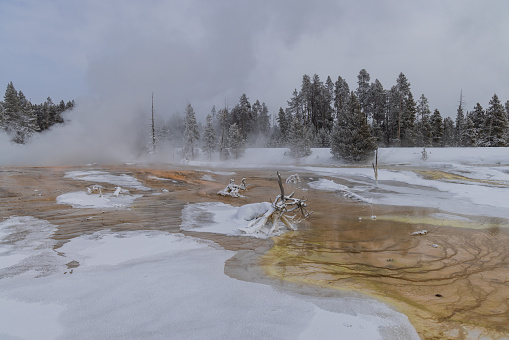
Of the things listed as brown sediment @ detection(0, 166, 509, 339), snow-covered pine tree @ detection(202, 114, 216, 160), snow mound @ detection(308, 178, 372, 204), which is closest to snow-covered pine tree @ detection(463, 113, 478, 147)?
snow mound @ detection(308, 178, 372, 204)

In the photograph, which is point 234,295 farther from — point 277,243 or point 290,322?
point 277,243

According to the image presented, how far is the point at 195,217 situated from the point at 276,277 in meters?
5.89

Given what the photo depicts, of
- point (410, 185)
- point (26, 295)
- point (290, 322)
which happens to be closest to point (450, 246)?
point (290, 322)

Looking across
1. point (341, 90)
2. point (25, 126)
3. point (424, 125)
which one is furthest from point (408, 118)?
point (25, 126)

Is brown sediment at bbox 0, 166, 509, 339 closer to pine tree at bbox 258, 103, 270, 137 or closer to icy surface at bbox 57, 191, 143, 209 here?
icy surface at bbox 57, 191, 143, 209

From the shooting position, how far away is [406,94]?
48.8 m

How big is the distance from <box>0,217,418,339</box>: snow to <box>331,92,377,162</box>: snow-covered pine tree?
109 feet

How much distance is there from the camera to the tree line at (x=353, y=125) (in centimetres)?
3706

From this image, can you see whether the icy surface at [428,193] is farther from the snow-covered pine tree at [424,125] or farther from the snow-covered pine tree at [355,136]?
the snow-covered pine tree at [424,125]

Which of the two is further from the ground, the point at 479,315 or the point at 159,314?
the point at 159,314

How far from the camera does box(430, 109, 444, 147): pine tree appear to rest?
51.0 meters

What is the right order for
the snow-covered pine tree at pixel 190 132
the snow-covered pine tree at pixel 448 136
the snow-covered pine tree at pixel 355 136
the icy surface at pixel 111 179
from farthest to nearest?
the snow-covered pine tree at pixel 190 132 → the snow-covered pine tree at pixel 448 136 → the snow-covered pine tree at pixel 355 136 → the icy surface at pixel 111 179

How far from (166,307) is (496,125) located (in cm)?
5155

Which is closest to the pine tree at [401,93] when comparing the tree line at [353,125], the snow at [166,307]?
the tree line at [353,125]
